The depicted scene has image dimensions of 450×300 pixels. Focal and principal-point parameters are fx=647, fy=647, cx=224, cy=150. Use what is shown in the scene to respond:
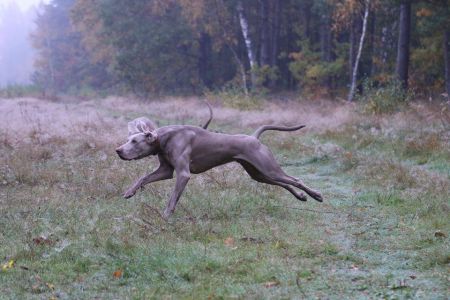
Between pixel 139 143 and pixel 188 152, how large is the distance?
0.60 meters

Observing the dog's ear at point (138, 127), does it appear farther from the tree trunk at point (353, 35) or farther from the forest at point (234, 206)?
the tree trunk at point (353, 35)

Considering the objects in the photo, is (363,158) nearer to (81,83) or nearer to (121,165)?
(121,165)

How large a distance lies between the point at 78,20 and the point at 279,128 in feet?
129

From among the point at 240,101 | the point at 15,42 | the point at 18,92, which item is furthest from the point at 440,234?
the point at 15,42

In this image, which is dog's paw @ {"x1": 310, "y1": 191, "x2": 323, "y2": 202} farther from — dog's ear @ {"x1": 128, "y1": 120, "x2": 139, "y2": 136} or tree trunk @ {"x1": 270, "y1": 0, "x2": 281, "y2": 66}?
tree trunk @ {"x1": 270, "y1": 0, "x2": 281, "y2": 66}

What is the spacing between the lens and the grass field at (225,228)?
4887 mm

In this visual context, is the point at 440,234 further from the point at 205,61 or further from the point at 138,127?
the point at 205,61

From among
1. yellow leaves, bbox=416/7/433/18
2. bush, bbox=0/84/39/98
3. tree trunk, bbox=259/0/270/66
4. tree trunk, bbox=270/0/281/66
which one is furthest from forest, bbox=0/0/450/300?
bush, bbox=0/84/39/98

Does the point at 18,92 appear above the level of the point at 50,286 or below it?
below

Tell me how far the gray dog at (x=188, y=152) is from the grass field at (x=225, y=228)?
363mm

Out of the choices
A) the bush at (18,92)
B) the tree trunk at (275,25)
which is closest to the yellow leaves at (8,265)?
the bush at (18,92)

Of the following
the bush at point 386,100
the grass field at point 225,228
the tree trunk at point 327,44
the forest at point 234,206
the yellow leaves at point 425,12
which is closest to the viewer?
the grass field at point 225,228

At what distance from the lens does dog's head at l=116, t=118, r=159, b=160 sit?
7.03m

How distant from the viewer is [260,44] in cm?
3941
